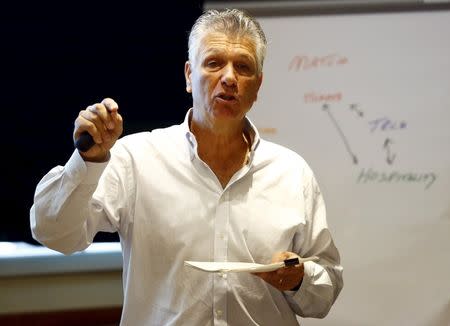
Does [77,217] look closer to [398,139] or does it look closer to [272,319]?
[272,319]

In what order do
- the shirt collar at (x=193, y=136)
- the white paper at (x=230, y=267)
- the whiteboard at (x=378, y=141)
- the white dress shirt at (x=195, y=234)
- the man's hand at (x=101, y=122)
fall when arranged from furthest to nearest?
1. the whiteboard at (x=378, y=141)
2. the shirt collar at (x=193, y=136)
3. the white dress shirt at (x=195, y=234)
4. the white paper at (x=230, y=267)
5. the man's hand at (x=101, y=122)

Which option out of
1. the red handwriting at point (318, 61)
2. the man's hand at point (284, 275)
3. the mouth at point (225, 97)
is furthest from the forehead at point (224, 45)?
the red handwriting at point (318, 61)

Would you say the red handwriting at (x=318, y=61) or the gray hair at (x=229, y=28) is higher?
the gray hair at (x=229, y=28)

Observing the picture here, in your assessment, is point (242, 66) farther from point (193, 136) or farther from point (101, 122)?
point (101, 122)

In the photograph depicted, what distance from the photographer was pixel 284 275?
56.8 inches

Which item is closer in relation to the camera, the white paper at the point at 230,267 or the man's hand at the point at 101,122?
the man's hand at the point at 101,122

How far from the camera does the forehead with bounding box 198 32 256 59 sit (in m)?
1.56

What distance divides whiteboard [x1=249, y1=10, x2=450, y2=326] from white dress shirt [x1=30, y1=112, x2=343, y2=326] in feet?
2.17

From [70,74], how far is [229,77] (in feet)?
4.10

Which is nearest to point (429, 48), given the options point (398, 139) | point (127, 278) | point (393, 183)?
point (398, 139)

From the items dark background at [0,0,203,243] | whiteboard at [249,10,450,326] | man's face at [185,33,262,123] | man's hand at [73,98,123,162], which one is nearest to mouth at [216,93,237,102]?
man's face at [185,33,262,123]

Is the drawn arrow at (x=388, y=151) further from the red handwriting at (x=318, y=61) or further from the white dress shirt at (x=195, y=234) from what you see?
the white dress shirt at (x=195, y=234)

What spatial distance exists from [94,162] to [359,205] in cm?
122

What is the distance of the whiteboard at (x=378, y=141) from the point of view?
222 cm
